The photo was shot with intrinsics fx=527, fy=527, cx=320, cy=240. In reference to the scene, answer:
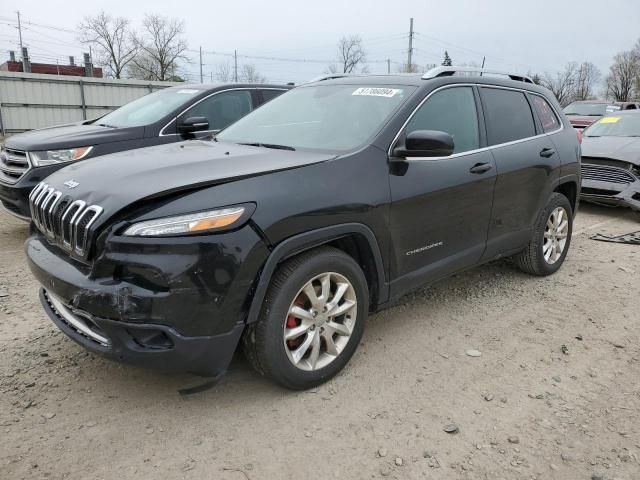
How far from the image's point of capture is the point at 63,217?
2.67 meters

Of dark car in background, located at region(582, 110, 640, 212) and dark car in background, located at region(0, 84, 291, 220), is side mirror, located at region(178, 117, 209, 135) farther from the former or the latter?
dark car in background, located at region(582, 110, 640, 212)

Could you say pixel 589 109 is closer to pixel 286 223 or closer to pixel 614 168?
pixel 614 168

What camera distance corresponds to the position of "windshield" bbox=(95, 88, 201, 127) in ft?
20.3

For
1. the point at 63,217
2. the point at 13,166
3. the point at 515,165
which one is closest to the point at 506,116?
the point at 515,165

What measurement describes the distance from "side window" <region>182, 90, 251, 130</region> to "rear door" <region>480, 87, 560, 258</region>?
343 cm

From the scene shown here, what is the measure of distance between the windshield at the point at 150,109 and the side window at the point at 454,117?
11.9 feet

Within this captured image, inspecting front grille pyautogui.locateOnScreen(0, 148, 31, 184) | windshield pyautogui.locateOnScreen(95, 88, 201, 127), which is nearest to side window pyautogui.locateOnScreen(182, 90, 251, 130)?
windshield pyautogui.locateOnScreen(95, 88, 201, 127)

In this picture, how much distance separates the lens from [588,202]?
8523 millimetres

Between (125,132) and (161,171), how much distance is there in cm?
345

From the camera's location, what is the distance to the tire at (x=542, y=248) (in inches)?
185

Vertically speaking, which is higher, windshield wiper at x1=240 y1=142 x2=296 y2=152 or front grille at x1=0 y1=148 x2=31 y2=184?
windshield wiper at x1=240 y1=142 x2=296 y2=152

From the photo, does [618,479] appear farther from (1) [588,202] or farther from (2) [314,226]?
(1) [588,202]

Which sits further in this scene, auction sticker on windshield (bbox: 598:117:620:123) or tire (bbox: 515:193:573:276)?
auction sticker on windshield (bbox: 598:117:620:123)

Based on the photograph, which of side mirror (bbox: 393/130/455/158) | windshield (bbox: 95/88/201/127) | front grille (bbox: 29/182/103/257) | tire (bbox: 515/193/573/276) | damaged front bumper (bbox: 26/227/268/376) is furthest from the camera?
windshield (bbox: 95/88/201/127)
